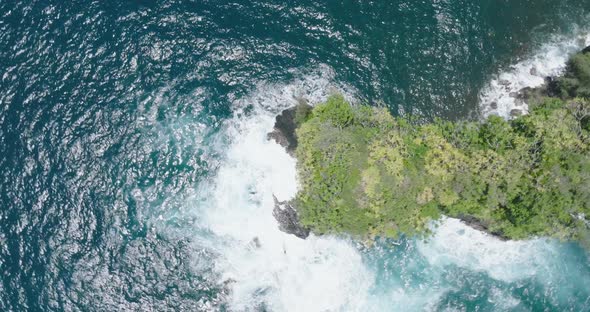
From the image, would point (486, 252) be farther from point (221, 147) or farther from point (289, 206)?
point (221, 147)

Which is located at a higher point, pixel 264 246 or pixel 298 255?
Answer: pixel 264 246

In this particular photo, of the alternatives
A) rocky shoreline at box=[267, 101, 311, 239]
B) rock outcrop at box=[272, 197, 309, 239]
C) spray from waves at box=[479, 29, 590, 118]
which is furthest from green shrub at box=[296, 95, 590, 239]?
spray from waves at box=[479, 29, 590, 118]

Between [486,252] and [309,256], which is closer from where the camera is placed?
[309,256]

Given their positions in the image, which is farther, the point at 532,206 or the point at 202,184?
the point at 202,184

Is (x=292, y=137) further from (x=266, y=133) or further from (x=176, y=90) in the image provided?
(x=176, y=90)

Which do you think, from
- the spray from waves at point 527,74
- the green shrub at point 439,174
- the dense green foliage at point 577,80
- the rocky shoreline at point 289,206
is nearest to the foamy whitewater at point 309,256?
the rocky shoreline at point 289,206

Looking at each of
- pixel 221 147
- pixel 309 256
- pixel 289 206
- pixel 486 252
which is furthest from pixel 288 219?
pixel 486 252

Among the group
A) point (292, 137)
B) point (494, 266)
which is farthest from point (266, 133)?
point (494, 266)
